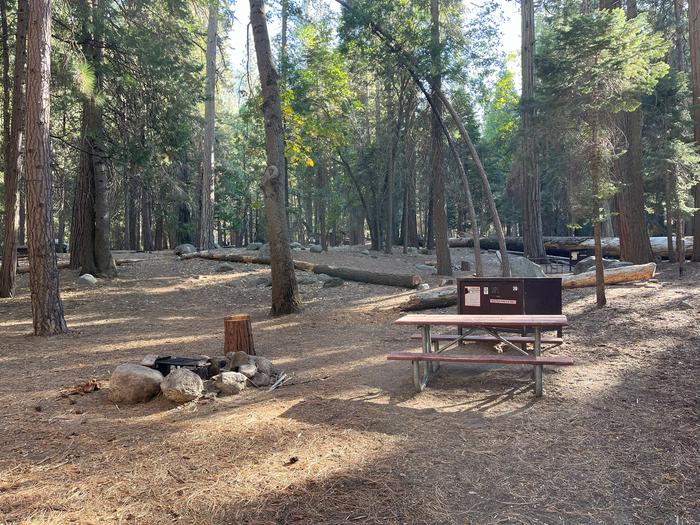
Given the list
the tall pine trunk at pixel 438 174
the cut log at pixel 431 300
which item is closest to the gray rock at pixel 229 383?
the cut log at pixel 431 300

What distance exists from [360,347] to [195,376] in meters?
3.10

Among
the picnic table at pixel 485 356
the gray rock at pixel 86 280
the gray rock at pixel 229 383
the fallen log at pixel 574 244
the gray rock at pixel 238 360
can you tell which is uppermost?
the fallen log at pixel 574 244

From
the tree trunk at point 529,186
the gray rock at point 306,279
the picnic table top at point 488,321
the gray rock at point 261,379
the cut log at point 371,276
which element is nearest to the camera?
the picnic table top at point 488,321

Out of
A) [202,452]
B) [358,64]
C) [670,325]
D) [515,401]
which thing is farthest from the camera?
[358,64]

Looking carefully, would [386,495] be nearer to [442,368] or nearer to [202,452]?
[202,452]

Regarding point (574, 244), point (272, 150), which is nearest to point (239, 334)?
point (272, 150)

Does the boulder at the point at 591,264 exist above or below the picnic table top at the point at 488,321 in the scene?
above

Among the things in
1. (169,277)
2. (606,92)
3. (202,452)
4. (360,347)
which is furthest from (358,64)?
(202,452)

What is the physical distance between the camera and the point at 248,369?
5863mm

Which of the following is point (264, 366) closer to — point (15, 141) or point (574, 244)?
point (15, 141)

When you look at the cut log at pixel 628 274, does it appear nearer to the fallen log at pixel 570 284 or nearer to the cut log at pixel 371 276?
the fallen log at pixel 570 284

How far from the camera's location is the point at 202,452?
12.5 feet

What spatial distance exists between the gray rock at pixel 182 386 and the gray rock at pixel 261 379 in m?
0.69

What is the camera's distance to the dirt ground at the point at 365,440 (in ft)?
9.87
